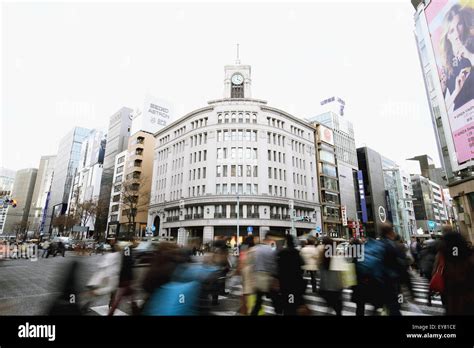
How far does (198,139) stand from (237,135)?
6869 mm

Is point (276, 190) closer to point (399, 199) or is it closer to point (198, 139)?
point (198, 139)

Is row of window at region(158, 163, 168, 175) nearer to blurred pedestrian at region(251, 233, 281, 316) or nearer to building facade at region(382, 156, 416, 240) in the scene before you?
blurred pedestrian at region(251, 233, 281, 316)

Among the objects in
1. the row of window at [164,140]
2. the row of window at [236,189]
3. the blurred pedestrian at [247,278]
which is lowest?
the blurred pedestrian at [247,278]

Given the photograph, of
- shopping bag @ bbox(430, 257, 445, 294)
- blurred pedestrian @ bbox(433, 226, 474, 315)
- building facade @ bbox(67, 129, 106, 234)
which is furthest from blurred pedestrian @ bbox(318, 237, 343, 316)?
building facade @ bbox(67, 129, 106, 234)

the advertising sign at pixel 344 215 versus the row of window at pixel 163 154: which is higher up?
the row of window at pixel 163 154

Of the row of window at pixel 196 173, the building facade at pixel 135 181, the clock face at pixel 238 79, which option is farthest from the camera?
the clock face at pixel 238 79

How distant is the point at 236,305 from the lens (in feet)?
20.4

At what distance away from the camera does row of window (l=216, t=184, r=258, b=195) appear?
38188 millimetres

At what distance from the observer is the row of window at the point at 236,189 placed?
38.2 m

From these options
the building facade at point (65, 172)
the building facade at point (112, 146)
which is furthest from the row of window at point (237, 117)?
the building facade at point (65, 172)

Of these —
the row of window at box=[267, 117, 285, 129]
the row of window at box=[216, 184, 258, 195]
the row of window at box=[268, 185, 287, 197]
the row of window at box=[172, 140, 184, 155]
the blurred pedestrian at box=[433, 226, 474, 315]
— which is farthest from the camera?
the row of window at box=[172, 140, 184, 155]

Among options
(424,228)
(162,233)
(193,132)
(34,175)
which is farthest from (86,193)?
(424,228)

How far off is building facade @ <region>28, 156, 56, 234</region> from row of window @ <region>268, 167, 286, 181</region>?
343 ft

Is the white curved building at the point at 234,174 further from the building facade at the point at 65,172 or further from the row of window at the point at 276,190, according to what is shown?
the building facade at the point at 65,172
